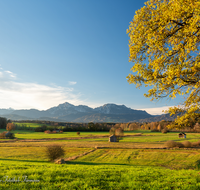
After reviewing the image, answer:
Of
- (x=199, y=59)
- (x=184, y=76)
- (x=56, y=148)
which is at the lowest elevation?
(x=56, y=148)

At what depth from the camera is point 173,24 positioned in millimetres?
11766

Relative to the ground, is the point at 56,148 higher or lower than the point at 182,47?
lower

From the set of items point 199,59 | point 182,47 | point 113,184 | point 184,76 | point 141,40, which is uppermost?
point 141,40

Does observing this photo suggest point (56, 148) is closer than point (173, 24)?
No

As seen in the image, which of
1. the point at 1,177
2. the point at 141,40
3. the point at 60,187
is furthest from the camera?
the point at 141,40

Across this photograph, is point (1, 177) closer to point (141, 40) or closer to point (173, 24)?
point (141, 40)

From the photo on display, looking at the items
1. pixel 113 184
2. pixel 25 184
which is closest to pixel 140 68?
pixel 113 184

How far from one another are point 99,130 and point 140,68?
146 m

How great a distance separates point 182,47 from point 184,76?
2.52 m

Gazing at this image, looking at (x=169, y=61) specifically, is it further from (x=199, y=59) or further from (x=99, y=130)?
(x=99, y=130)

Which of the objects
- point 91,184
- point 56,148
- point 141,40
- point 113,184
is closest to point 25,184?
point 91,184

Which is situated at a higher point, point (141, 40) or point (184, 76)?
point (141, 40)

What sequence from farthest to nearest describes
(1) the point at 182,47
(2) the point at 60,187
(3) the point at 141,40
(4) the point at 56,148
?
(4) the point at 56,148 → (3) the point at 141,40 → (1) the point at 182,47 → (2) the point at 60,187

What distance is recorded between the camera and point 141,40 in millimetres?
13227
